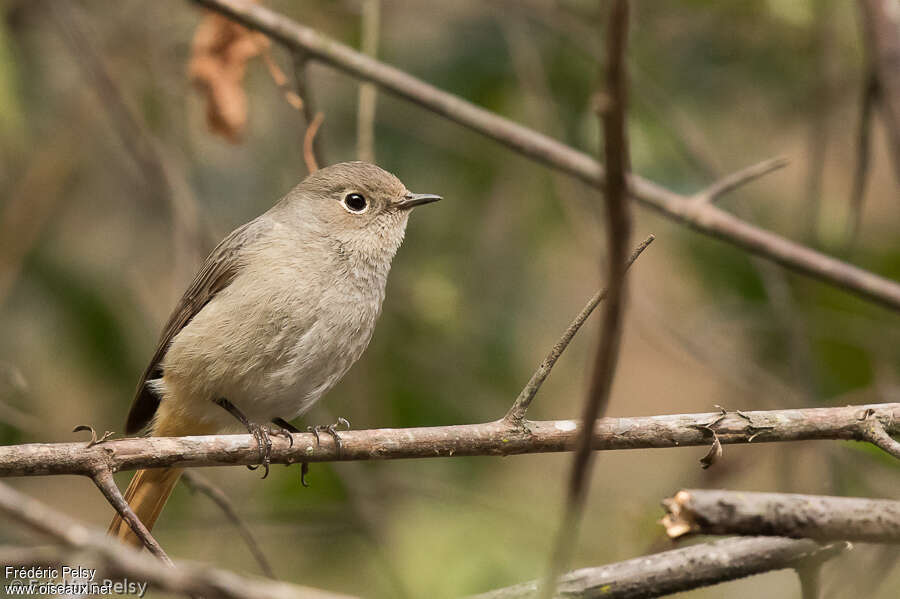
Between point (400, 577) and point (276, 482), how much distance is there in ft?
4.10

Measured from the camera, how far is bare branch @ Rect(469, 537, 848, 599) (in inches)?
116

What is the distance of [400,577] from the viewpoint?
4.38 m

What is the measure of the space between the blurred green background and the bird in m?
0.65

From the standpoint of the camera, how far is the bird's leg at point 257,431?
328 centimetres

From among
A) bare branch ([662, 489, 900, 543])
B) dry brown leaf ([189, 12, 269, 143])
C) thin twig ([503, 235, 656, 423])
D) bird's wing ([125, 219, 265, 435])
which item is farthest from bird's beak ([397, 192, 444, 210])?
bare branch ([662, 489, 900, 543])

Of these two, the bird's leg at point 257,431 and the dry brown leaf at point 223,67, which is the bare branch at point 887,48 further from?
the dry brown leaf at point 223,67

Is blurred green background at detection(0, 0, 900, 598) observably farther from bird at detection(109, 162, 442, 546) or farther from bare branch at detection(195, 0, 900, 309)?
bare branch at detection(195, 0, 900, 309)

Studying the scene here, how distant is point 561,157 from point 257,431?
5.23 ft

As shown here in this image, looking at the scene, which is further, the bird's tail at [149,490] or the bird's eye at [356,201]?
the bird's eye at [356,201]

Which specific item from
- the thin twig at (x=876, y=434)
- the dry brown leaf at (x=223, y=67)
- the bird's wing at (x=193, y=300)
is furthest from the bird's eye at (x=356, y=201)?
the thin twig at (x=876, y=434)

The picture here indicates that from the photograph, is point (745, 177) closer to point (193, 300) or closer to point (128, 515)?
point (128, 515)

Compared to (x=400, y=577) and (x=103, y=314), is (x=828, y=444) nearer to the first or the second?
(x=400, y=577)

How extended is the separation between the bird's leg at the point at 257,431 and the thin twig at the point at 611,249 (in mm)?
1661

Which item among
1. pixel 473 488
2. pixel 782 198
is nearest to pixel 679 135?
pixel 782 198
